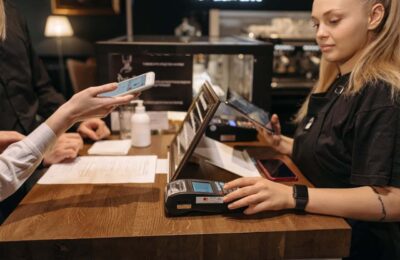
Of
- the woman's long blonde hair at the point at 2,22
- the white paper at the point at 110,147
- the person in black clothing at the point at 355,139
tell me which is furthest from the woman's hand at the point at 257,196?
the woman's long blonde hair at the point at 2,22

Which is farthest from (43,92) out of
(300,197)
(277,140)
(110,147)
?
(300,197)

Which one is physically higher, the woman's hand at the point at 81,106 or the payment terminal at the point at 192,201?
the woman's hand at the point at 81,106

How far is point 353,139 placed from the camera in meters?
1.08

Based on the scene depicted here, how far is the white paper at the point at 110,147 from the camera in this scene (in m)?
1.46

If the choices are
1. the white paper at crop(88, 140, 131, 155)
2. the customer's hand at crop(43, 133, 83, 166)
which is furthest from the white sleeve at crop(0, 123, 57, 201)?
the white paper at crop(88, 140, 131, 155)

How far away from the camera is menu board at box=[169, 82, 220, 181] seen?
3.62 ft

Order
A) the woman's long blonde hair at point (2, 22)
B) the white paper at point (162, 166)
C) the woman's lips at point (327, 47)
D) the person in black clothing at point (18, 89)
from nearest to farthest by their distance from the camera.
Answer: the woman's lips at point (327, 47) → the white paper at point (162, 166) → the woman's long blonde hair at point (2, 22) → the person in black clothing at point (18, 89)

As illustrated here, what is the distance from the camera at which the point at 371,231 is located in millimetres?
1173

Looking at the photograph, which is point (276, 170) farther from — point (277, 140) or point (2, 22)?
point (2, 22)

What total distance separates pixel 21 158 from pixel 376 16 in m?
1.01

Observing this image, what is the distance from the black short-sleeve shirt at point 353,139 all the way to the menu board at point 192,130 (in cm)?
33

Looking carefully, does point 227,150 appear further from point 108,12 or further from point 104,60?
point 108,12

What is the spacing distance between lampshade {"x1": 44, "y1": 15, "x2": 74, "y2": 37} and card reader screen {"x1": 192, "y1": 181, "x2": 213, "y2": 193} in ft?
14.1

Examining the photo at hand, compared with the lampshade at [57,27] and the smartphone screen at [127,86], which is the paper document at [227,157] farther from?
the lampshade at [57,27]
